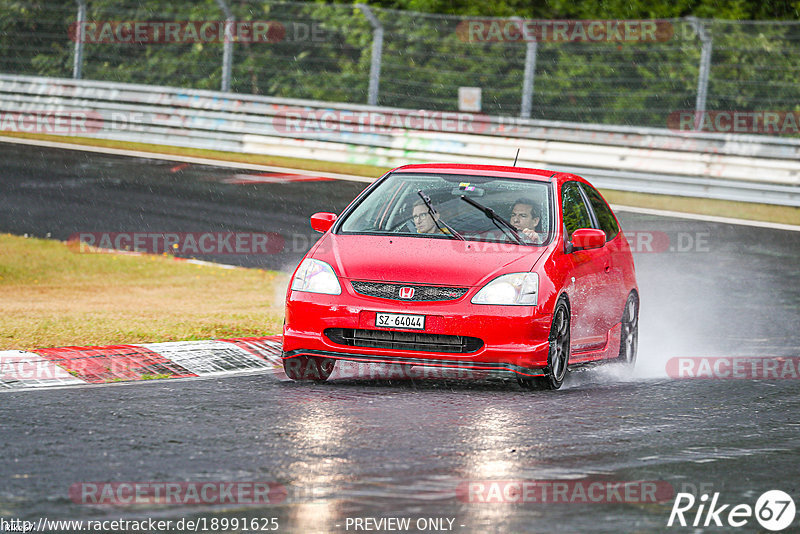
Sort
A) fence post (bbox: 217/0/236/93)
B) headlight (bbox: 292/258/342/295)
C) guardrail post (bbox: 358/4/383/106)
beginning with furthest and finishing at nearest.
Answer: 1. fence post (bbox: 217/0/236/93)
2. guardrail post (bbox: 358/4/383/106)
3. headlight (bbox: 292/258/342/295)

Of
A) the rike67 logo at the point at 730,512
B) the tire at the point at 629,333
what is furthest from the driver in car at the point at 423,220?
the rike67 logo at the point at 730,512

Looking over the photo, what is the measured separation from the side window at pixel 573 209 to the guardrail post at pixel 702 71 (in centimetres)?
1204

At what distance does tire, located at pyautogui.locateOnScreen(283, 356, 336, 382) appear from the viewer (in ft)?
29.7

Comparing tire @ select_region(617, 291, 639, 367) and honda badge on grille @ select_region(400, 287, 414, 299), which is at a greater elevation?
honda badge on grille @ select_region(400, 287, 414, 299)

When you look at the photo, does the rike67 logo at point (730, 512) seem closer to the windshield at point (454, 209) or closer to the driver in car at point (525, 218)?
the windshield at point (454, 209)

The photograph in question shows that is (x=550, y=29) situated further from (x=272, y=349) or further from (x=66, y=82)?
(x=272, y=349)

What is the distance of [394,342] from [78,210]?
36.7ft

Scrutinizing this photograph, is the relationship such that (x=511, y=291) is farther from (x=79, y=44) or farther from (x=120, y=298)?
(x=79, y=44)

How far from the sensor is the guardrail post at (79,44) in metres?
25.8

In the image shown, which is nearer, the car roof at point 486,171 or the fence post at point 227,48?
the car roof at point 486,171

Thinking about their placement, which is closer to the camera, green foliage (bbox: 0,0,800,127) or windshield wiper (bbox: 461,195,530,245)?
windshield wiper (bbox: 461,195,530,245)

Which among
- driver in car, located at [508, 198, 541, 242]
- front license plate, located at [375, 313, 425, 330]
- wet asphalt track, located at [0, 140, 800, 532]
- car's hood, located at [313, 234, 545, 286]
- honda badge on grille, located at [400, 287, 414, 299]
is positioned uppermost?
driver in car, located at [508, 198, 541, 242]

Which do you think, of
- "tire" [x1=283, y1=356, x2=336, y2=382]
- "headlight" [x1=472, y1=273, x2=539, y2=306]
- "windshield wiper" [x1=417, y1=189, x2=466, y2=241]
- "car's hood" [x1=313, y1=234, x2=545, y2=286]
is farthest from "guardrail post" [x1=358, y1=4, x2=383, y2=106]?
"headlight" [x1=472, y1=273, x2=539, y2=306]

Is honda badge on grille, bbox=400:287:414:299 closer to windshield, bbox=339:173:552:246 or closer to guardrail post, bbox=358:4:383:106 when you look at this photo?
windshield, bbox=339:173:552:246
